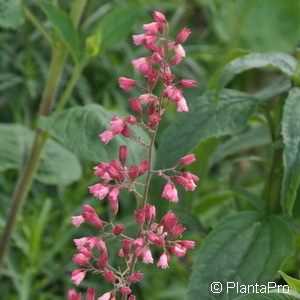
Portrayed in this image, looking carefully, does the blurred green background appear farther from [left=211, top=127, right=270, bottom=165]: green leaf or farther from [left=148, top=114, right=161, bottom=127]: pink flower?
[left=148, top=114, right=161, bottom=127]: pink flower

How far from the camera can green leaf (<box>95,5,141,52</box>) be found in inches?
65.1

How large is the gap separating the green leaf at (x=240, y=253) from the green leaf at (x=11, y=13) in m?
0.60

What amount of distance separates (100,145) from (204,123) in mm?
206

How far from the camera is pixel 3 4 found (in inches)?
64.3

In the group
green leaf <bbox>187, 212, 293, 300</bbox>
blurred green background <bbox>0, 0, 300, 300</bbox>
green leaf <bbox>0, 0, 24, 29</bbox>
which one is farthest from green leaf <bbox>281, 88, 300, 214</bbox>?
green leaf <bbox>0, 0, 24, 29</bbox>

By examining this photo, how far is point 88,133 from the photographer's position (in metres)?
1.53

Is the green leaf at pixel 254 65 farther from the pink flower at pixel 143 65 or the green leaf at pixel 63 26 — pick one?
the pink flower at pixel 143 65

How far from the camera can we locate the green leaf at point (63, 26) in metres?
1.51

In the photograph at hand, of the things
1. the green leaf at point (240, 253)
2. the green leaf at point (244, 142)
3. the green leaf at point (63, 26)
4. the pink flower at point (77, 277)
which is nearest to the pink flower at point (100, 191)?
the pink flower at point (77, 277)

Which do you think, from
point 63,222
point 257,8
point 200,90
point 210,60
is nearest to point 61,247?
point 63,222

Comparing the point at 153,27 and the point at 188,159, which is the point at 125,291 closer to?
the point at 188,159

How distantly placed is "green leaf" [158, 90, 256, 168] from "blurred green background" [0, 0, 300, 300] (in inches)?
2.9

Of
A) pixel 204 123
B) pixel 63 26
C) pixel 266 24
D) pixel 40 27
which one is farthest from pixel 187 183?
pixel 266 24

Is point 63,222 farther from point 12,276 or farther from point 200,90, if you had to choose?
point 200,90
